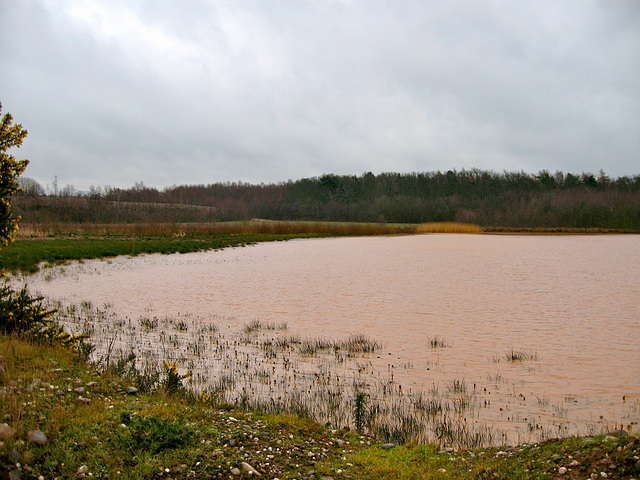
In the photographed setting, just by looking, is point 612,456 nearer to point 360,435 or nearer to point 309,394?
point 360,435

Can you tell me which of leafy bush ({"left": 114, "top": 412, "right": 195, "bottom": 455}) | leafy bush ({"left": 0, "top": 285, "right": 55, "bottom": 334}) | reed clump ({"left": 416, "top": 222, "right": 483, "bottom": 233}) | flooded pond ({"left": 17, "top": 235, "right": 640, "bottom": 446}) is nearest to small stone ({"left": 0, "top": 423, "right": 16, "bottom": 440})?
leafy bush ({"left": 114, "top": 412, "right": 195, "bottom": 455})

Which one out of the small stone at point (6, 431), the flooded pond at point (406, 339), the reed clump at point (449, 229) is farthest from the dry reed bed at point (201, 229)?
the small stone at point (6, 431)

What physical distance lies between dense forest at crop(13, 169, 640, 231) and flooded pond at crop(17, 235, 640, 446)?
50.8 metres

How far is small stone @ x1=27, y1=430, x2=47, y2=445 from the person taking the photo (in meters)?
3.93

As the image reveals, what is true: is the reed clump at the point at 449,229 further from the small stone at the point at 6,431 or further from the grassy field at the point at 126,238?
the small stone at the point at 6,431

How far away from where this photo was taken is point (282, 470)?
161 inches

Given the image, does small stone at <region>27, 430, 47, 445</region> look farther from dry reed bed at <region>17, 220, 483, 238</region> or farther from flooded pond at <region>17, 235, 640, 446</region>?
dry reed bed at <region>17, 220, 483, 238</region>

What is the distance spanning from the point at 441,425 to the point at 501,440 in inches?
29.2

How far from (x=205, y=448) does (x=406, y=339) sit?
7142 mm

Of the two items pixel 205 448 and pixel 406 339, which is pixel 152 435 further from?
pixel 406 339

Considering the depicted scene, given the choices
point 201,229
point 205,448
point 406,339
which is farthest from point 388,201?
point 205,448

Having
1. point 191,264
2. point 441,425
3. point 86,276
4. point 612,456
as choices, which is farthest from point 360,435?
point 191,264

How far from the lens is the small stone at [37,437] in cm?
393

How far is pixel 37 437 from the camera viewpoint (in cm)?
395
